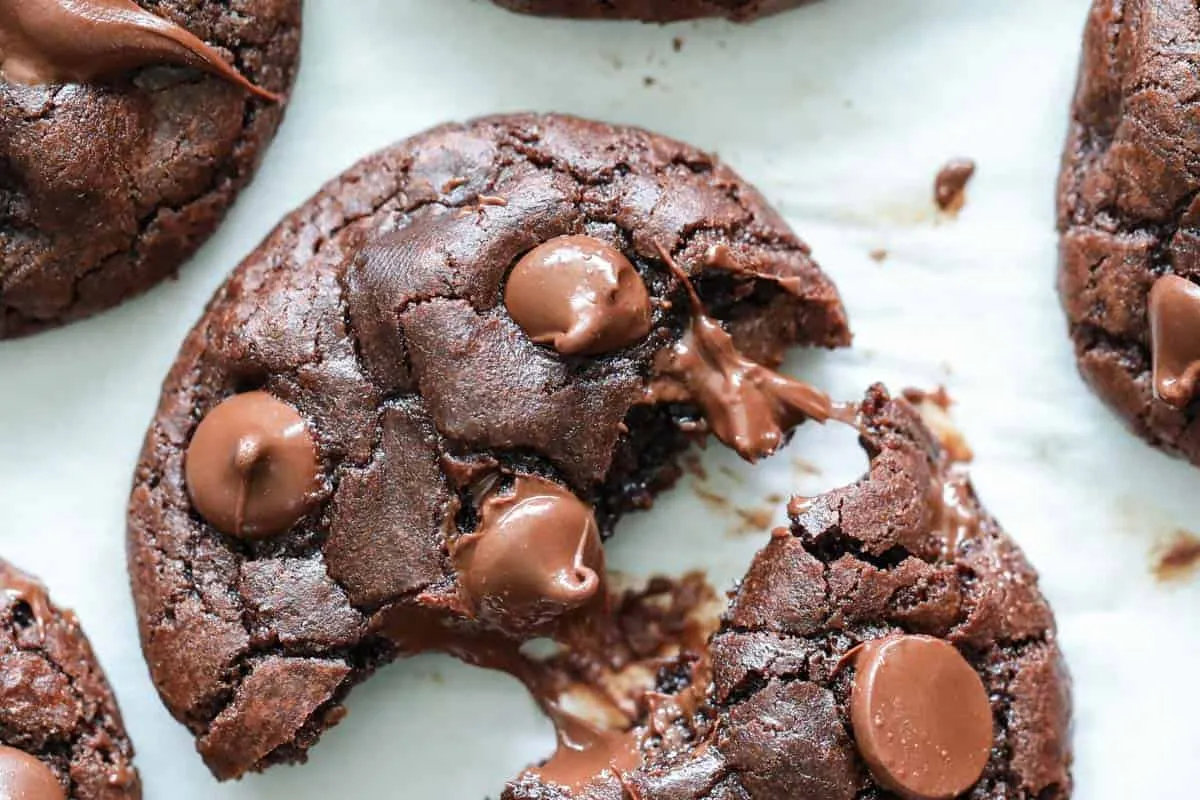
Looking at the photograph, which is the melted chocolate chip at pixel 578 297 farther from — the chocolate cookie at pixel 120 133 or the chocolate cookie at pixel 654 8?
the chocolate cookie at pixel 120 133

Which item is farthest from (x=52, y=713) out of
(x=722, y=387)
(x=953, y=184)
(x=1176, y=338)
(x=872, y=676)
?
(x=1176, y=338)

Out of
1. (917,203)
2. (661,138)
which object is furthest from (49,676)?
(917,203)

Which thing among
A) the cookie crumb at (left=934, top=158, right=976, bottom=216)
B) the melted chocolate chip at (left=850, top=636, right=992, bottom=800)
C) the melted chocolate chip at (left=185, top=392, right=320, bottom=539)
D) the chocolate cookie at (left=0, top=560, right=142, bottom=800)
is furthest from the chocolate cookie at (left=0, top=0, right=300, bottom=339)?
the melted chocolate chip at (left=850, top=636, right=992, bottom=800)

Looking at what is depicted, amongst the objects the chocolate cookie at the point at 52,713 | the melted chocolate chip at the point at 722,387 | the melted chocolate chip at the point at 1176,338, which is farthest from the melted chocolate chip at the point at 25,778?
the melted chocolate chip at the point at 1176,338

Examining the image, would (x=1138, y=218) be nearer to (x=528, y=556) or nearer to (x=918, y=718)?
(x=918, y=718)

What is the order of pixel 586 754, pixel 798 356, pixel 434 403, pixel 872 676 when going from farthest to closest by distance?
pixel 798 356 < pixel 586 754 < pixel 434 403 < pixel 872 676

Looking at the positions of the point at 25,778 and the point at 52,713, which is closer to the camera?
the point at 25,778
